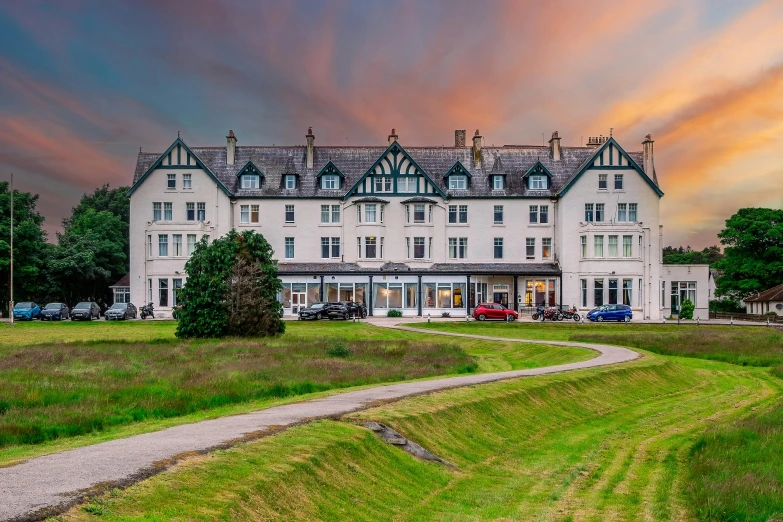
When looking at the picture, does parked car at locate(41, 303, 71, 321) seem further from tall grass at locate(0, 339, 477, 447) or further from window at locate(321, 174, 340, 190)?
tall grass at locate(0, 339, 477, 447)

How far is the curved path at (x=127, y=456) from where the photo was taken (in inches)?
414

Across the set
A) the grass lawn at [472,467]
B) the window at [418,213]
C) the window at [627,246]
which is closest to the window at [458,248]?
the window at [418,213]

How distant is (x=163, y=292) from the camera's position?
3100 inches

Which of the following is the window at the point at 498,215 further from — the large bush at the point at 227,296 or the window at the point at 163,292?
the large bush at the point at 227,296

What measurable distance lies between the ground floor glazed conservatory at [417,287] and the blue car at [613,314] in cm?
696

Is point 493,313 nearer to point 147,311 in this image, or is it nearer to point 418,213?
point 418,213

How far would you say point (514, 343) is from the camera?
45.4 meters

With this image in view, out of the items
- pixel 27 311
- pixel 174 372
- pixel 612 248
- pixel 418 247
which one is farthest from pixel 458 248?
pixel 174 372

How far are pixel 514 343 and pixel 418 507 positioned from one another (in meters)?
31.3

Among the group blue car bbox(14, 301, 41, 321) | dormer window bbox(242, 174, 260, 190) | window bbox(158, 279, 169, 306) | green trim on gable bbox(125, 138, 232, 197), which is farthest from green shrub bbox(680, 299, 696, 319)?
blue car bbox(14, 301, 41, 321)

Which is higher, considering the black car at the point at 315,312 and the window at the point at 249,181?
the window at the point at 249,181

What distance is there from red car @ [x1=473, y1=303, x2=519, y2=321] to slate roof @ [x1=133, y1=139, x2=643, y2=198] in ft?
46.7

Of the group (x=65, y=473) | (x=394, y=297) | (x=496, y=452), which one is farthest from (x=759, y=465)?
(x=394, y=297)

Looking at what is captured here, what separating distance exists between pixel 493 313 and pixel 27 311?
42086 mm
